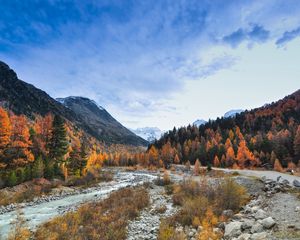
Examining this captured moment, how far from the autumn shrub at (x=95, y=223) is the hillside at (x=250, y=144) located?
43.1 m

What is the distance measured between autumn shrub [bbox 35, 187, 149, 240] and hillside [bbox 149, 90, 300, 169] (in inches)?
1695

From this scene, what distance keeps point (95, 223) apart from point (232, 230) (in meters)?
10.7

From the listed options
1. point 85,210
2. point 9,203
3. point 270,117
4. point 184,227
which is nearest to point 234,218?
point 184,227

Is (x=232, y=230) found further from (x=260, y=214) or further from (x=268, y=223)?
(x=260, y=214)

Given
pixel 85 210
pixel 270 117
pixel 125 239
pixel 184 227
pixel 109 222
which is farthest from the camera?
pixel 270 117

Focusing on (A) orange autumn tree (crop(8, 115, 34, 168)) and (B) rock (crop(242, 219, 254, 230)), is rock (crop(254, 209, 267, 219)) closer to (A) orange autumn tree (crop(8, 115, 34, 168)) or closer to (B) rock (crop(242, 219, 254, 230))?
(B) rock (crop(242, 219, 254, 230))

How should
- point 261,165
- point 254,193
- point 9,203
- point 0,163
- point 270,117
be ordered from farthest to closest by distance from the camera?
point 270,117 → point 261,165 → point 0,163 → point 9,203 → point 254,193

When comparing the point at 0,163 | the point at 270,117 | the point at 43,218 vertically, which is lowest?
the point at 43,218

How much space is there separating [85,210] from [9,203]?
1328 centimetres

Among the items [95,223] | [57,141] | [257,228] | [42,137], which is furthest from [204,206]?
[42,137]

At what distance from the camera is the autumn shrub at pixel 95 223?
1739cm

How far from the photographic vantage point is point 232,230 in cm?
1620

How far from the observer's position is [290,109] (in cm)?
13825

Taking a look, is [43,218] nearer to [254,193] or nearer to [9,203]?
[9,203]
